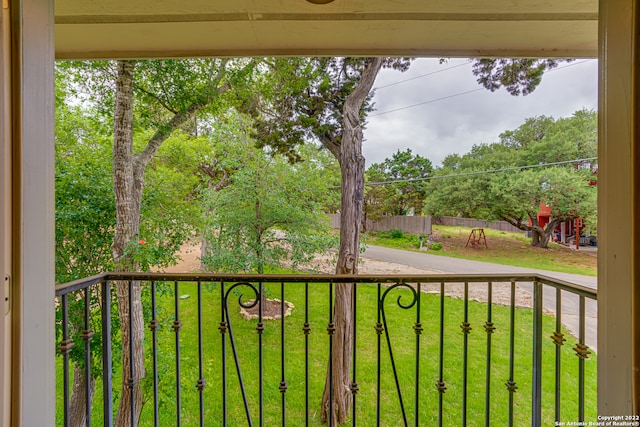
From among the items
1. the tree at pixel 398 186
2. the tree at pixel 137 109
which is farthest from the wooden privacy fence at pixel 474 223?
the tree at pixel 137 109

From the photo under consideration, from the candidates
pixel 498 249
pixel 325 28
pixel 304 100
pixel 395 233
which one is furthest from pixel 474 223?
pixel 325 28

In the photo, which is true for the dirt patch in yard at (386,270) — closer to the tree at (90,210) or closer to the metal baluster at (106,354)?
the tree at (90,210)

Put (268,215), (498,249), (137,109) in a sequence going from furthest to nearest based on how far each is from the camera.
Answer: (498,249) < (268,215) < (137,109)

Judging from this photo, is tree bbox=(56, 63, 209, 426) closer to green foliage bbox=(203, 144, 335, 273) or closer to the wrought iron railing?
the wrought iron railing

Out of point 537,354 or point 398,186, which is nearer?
point 537,354

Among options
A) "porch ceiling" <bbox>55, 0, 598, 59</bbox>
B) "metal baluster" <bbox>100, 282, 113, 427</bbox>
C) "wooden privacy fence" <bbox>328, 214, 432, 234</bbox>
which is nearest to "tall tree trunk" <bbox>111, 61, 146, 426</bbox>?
"porch ceiling" <bbox>55, 0, 598, 59</bbox>

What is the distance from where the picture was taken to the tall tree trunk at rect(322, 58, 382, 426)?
360cm

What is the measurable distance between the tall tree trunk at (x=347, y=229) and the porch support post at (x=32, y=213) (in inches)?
124

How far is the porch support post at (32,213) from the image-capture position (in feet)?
1.50

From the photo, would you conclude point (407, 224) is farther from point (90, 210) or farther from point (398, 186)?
point (90, 210)

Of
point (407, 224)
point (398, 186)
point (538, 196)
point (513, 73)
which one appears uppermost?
point (513, 73)

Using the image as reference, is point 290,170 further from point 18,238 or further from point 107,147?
point 18,238

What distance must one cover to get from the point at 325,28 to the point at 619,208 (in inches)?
51.1

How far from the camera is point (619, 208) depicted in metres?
0.44
